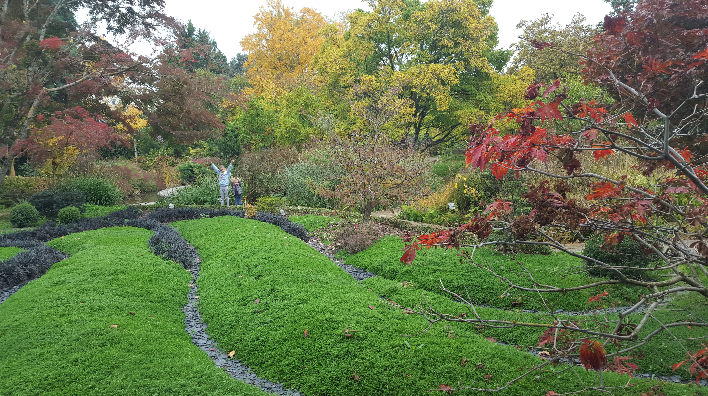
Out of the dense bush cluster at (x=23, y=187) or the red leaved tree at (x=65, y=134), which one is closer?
the red leaved tree at (x=65, y=134)

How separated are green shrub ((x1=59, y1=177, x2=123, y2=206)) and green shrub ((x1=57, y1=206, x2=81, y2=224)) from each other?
207 cm

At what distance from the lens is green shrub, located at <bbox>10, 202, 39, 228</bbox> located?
11.9m

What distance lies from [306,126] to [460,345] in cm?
1580

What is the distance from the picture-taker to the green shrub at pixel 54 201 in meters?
12.4

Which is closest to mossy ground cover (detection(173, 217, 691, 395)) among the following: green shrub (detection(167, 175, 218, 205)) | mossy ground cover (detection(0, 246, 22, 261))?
mossy ground cover (detection(0, 246, 22, 261))

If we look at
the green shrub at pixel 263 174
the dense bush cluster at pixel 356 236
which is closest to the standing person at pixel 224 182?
the green shrub at pixel 263 174

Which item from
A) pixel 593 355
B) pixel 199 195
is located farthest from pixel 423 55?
pixel 593 355

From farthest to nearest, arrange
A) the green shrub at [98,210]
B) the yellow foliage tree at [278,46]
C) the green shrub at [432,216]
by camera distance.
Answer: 1. the yellow foliage tree at [278,46]
2. the green shrub at [98,210]
3. the green shrub at [432,216]

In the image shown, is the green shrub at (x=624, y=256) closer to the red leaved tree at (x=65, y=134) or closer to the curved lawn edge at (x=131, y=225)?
the curved lawn edge at (x=131, y=225)

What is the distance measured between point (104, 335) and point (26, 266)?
14.5 ft

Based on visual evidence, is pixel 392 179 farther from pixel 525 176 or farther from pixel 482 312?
pixel 482 312

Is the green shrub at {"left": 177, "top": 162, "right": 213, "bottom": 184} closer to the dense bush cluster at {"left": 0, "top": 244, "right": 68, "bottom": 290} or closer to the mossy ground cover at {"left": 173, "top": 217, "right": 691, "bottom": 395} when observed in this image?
the dense bush cluster at {"left": 0, "top": 244, "right": 68, "bottom": 290}

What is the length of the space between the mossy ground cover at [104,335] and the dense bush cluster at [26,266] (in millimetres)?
405

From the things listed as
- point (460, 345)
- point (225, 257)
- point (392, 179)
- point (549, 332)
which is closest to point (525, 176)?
point (392, 179)
